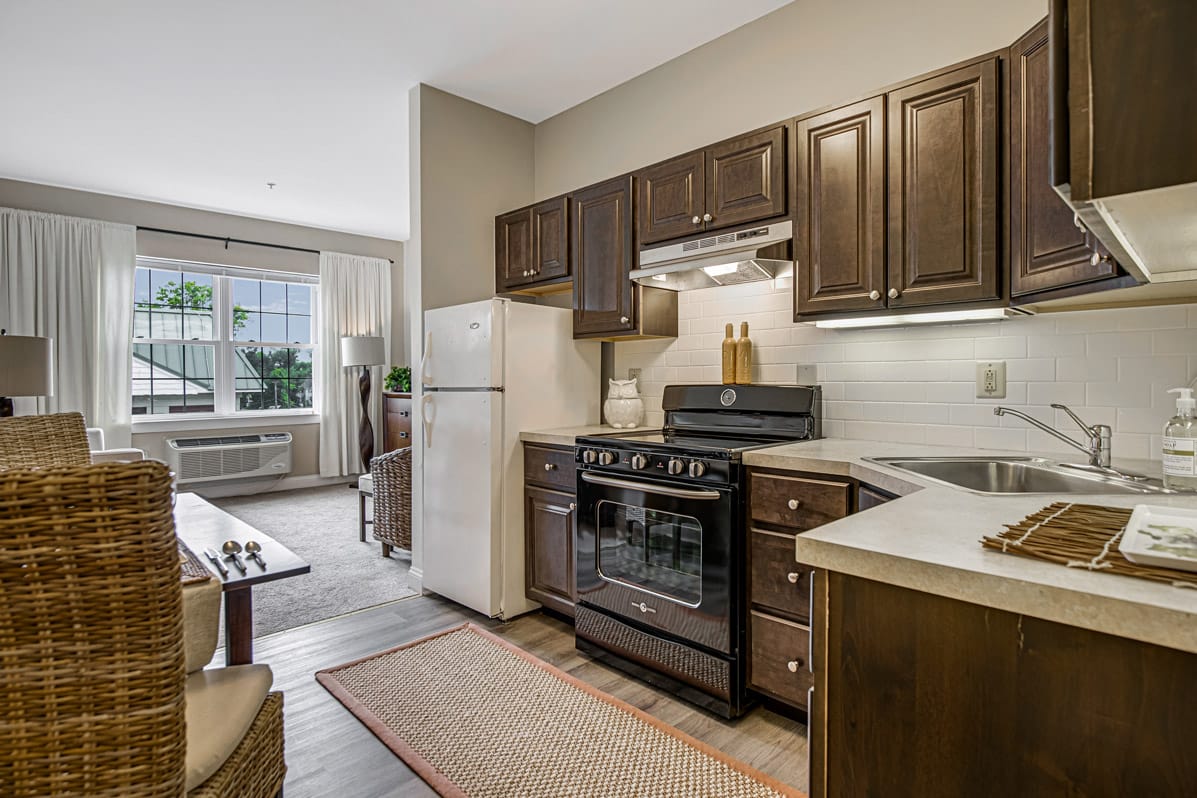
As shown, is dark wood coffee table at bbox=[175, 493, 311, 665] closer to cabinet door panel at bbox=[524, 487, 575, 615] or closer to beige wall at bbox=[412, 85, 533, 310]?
cabinet door panel at bbox=[524, 487, 575, 615]

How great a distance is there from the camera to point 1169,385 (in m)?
1.79

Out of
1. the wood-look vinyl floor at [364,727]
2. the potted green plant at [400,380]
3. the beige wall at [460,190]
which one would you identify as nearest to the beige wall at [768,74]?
the beige wall at [460,190]

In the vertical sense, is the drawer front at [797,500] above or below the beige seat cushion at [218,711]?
above

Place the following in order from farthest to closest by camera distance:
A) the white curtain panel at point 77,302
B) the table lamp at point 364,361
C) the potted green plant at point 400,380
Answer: the table lamp at point 364,361
the potted green plant at point 400,380
the white curtain panel at point 77,302

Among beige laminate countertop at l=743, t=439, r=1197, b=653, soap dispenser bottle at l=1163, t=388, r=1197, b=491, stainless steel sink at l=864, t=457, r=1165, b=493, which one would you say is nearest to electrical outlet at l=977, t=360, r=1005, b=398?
stainless steel sink at l=864, t=457, r=1165, b=493

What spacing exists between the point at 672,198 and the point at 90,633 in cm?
246

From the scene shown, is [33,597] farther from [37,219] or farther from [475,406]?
[37,219]

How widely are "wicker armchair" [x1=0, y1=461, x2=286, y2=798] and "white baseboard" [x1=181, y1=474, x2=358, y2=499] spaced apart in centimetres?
567

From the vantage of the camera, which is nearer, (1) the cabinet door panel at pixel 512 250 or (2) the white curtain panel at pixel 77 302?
(1) the cabinet door panel at pixel 512 250

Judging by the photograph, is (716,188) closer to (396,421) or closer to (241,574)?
(241,574)

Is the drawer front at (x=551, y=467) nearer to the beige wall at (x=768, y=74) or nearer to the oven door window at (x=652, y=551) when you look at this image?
the oven door window at (x=652, y=551)

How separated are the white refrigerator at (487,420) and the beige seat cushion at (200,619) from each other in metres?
1.62

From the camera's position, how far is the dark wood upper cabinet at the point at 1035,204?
5.21 ft

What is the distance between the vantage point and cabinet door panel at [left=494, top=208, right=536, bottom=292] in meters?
3.43
